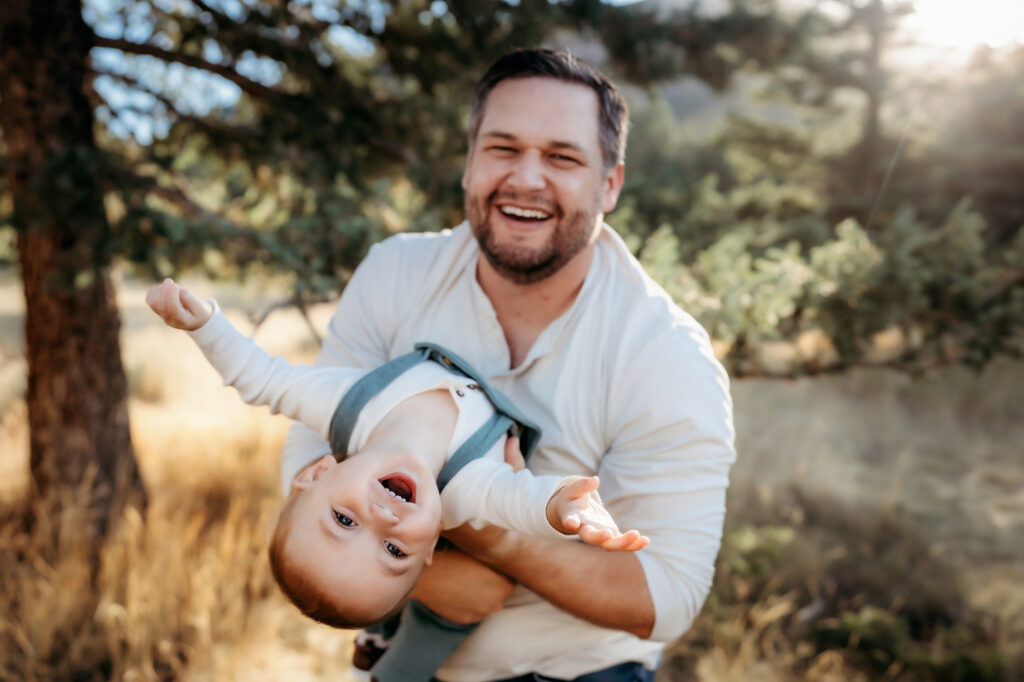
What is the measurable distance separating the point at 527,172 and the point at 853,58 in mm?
12413

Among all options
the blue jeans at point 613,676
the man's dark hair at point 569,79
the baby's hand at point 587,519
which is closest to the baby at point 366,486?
the baby's hand at point 587,519

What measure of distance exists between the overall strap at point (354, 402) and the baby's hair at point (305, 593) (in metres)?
0.23

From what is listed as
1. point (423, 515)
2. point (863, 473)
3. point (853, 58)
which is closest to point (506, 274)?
point (423, 515)

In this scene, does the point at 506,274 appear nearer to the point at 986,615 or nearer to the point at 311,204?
the point at 311,204

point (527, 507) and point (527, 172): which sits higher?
point (527, 172)

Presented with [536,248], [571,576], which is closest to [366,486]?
[571,576]

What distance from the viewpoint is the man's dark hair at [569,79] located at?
2.16m

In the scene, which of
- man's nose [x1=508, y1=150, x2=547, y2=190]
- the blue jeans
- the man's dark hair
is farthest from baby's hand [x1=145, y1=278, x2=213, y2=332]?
the blue jeans

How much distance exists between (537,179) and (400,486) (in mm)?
994

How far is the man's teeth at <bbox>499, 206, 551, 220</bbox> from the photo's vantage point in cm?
213

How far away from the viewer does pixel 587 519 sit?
4.44ft

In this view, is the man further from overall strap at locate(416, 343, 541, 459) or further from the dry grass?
the dry grass

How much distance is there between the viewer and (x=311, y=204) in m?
3.73

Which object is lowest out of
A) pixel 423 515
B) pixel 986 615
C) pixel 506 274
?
pixel 986 615
